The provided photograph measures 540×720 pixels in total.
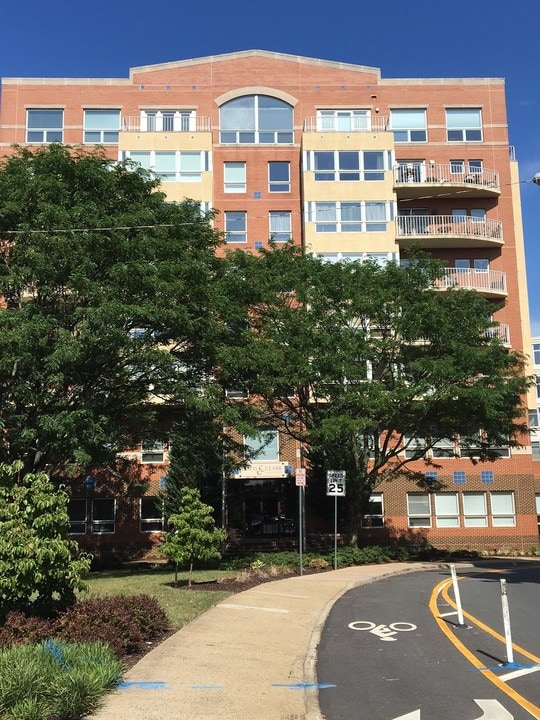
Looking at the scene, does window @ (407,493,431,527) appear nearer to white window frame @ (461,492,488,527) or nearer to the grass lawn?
white window frame @ (461,492,488,527)

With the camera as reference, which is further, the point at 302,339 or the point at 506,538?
the point at 506,538

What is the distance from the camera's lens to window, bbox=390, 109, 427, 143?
37.7 metres

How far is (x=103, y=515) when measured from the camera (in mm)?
33219

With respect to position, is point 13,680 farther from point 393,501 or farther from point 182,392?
point 393,501

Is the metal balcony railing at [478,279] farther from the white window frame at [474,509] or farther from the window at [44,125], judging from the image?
Result: the window at [44,125]

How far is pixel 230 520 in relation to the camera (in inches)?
1313

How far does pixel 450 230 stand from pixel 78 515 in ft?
77.4

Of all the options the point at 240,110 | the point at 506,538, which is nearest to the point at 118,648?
the point at 506,538

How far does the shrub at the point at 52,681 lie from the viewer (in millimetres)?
5742

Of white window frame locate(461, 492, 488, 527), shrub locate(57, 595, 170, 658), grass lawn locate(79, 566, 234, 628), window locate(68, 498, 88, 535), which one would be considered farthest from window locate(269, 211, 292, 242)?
shrub locate(57, 595, 170, 658)

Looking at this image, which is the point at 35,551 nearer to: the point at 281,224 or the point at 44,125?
the point at 281,224

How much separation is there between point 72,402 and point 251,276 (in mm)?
7506

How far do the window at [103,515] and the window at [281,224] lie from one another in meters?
15.7

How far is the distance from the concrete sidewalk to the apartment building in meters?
20.9
